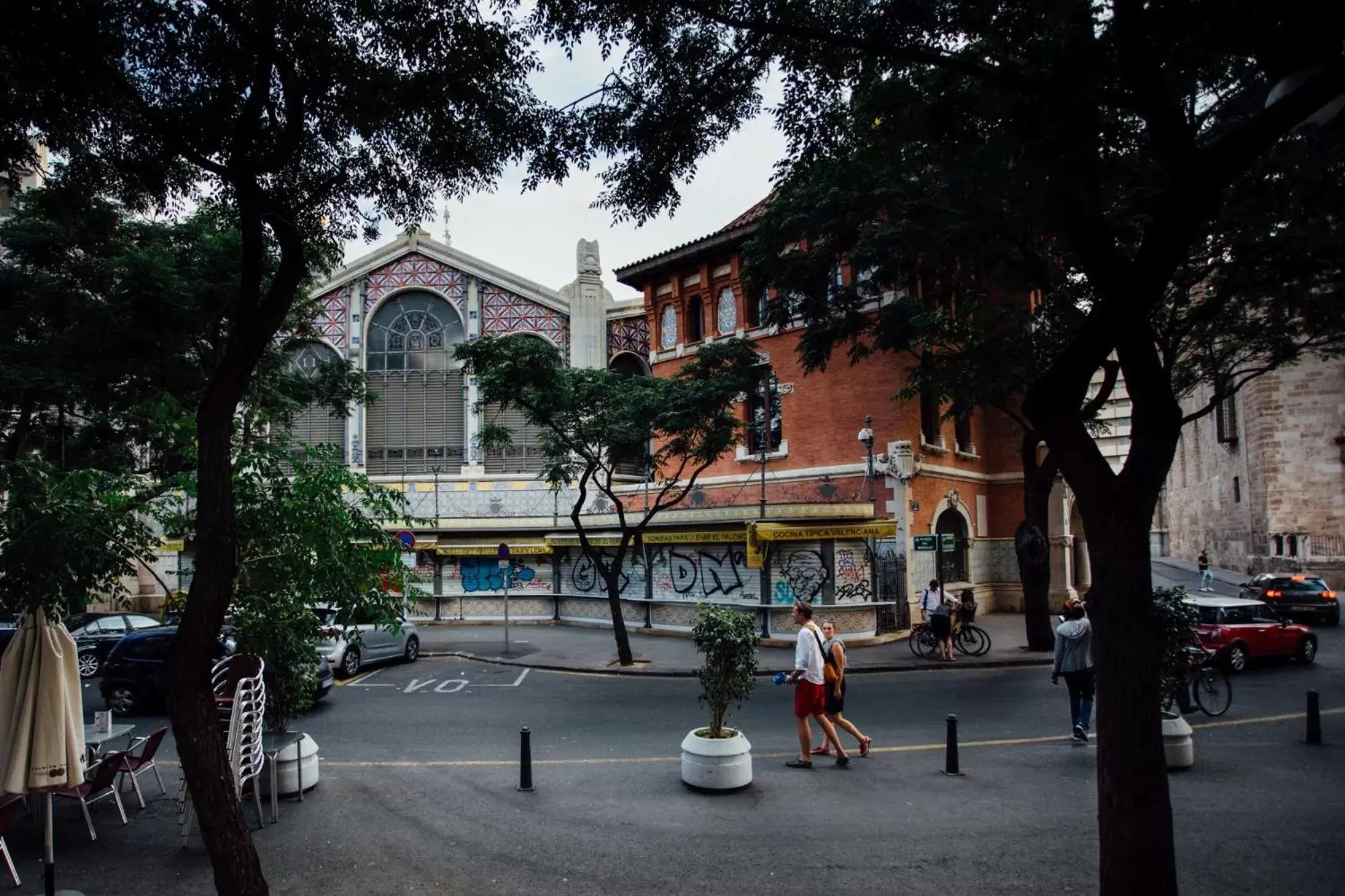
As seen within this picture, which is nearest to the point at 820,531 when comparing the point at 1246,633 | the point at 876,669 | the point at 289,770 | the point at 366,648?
the point at 876,669

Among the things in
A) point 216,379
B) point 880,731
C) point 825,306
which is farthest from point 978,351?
point 216,379

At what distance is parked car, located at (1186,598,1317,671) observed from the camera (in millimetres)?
16812

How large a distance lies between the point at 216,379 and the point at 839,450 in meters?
20.4

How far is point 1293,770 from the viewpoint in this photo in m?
9.86

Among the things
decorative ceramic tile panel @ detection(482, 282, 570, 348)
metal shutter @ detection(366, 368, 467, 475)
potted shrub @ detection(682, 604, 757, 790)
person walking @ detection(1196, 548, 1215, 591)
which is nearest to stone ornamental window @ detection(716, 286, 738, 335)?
decorative ceramic tile panel @ detection(482, 282, 570, 348)

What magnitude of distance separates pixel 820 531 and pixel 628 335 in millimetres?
14184

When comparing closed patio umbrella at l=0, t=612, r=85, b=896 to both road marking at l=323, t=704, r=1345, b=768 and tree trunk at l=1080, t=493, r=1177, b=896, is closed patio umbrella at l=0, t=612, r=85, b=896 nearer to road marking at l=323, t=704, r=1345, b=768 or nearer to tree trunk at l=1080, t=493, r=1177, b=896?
road marking at l=323, t=704, r=1345, b=768

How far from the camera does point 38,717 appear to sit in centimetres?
664

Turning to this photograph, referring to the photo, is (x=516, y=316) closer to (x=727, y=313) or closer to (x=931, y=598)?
(x=727, y=313)

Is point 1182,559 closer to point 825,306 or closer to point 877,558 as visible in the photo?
point 877,558

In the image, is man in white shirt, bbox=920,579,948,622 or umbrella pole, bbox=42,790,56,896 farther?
man in white shirt, bbox=920,579,948,622

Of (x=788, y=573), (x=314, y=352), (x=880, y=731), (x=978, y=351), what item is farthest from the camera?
(x=314, y=352)

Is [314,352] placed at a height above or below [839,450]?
above

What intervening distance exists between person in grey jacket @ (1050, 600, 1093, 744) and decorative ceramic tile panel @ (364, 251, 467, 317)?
26.4 meters
